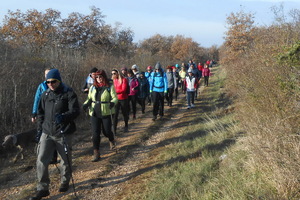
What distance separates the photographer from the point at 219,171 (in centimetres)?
472

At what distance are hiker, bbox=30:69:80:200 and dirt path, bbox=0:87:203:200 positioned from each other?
38 centimetres

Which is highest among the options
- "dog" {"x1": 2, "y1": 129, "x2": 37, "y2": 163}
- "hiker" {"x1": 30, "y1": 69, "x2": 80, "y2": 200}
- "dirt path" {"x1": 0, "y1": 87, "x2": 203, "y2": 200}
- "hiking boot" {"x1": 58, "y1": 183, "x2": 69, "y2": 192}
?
"hiker" {"x1": 30, "y1": 69, "x2": 80, "y2": 200}

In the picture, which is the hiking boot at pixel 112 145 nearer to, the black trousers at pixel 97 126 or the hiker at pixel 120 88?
the black trousers at pixel 97 126

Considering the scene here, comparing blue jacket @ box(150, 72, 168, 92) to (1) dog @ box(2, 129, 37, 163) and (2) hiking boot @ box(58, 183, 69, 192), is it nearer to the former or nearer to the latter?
(1) dog @ box(2, 129, 37, 163)

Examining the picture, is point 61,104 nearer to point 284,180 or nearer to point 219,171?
point 219,171

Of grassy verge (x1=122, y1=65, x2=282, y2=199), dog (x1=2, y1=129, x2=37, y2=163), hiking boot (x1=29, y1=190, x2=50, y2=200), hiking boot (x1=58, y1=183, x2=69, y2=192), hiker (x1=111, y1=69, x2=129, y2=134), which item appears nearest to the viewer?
grassy verge (x1=122, y1=65, x2=282, y2=199)

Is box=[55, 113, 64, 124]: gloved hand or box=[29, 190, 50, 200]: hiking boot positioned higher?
box=[55, 113, 64, 124]: gloved hand

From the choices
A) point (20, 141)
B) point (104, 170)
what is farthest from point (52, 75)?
point (20, 141)

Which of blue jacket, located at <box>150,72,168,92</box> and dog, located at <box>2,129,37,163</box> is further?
blue jacket, located at <box>150,72,168,92</box>

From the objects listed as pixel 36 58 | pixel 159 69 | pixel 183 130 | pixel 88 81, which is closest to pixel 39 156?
pixel 88 81

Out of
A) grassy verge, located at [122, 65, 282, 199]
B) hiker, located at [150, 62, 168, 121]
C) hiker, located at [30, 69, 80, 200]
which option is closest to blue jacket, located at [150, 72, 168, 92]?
hiker, located at [150, 62, 168, 121]

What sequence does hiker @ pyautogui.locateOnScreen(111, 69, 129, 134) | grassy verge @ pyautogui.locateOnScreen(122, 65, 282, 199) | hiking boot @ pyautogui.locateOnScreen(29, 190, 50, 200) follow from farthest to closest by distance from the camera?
hiker @ pyautogui.locateOnScreen(111, 69, 129, 134), hiking boot @ pyautogui.locateOnScreen(29, 190, 50, 200), grassy verge @ pyautogui.locateOnScreen(122, 65, 282, 199)

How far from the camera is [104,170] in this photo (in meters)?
5.48

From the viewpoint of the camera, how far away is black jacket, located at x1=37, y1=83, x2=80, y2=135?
4.40 meters
